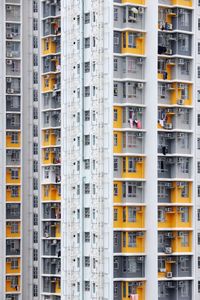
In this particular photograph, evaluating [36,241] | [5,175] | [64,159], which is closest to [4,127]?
[5,175]

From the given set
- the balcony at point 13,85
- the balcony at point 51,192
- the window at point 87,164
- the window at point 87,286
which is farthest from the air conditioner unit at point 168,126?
the balcony at point 13,85

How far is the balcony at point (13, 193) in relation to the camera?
35.9m

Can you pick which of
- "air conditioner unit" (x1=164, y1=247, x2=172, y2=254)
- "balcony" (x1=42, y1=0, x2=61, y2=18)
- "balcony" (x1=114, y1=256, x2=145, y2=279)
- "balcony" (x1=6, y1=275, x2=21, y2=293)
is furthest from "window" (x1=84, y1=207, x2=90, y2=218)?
"balcony" (x1=6, y1=275, x2=21, y2=293)

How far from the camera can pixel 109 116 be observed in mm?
27078

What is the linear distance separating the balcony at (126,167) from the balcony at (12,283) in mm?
9466

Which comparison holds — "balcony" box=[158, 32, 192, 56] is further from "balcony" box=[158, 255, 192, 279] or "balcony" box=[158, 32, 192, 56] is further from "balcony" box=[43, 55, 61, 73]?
"balcony" box=[43, 55, 61, 73]

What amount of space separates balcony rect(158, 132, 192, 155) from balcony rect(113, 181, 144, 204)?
1.01 metres

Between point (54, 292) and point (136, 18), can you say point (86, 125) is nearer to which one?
point (136, 18)

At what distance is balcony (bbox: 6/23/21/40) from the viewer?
36094 mm

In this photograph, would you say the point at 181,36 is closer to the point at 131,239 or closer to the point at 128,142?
the point at 128,142

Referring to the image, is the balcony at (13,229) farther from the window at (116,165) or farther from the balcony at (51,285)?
the window at (116,165)

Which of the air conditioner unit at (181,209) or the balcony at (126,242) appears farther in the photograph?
the air conditioner unit at (181,209)

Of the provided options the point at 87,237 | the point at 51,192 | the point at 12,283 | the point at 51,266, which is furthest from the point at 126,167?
the point at 12,283

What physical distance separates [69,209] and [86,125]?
→ 2.09m
